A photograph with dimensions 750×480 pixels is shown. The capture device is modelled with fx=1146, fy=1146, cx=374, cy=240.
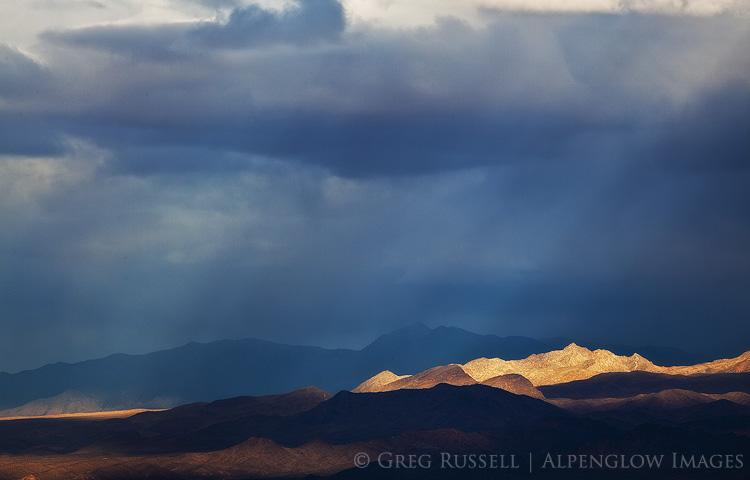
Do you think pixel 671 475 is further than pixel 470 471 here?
No

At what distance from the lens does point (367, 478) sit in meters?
186

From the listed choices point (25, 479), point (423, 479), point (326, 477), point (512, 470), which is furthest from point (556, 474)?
point (25, 479)

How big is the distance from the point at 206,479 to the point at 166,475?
6927 mm

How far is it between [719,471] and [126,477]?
98886mm

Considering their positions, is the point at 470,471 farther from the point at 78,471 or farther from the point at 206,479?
the point at 78,471

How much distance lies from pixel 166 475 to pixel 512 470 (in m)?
60.0

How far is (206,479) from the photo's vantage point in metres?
199

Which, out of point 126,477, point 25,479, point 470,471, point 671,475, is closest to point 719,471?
point 671,475

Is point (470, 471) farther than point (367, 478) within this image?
Yes

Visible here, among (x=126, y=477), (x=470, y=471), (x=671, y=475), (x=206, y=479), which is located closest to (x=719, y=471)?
(x=671, y=475)

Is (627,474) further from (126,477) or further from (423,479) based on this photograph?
(126,477)

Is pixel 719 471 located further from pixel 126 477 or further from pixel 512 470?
pixel 126 477

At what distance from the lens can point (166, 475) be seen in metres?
198

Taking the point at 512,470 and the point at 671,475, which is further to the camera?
the point at 512,470
